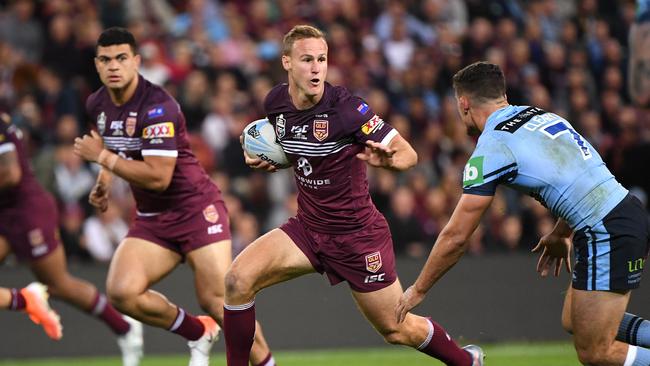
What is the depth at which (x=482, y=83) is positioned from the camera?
21.2 feet

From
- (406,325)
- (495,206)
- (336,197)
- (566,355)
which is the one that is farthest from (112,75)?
(495,206)

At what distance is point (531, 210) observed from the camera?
1241 cm

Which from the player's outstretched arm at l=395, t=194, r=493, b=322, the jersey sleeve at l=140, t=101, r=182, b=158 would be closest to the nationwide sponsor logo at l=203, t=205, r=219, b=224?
the jersey sleeve at l=140, t=101, r=182, b=158

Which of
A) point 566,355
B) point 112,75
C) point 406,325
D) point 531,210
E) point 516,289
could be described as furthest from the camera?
point 531,210

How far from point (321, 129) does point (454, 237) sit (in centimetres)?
131

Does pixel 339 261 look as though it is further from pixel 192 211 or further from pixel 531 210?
pixel 531 210

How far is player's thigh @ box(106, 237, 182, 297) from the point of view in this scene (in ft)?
25.5

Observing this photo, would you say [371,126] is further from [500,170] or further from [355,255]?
[500,170]

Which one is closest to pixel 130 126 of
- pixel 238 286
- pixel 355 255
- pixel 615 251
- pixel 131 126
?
pixel 131 126

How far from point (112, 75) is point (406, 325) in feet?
9.42

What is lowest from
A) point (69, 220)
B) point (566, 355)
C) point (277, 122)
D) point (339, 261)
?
point (566, 355)

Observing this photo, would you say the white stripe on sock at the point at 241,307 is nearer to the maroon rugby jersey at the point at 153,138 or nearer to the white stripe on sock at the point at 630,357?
the maroon rugby jersey at the point at 153,138

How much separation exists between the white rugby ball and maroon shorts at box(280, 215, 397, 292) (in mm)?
493

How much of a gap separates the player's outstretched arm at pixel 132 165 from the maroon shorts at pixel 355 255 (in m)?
1.13
